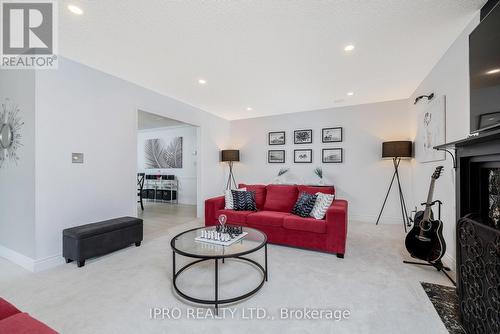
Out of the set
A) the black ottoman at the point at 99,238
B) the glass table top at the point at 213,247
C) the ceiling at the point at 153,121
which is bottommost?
the black ottoman at the point at 99,238

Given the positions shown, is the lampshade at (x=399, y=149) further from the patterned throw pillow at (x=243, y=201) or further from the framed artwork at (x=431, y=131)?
the patterned throw pillow at (x=243, y=201)

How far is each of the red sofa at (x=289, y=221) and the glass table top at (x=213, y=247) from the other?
2.69 ft

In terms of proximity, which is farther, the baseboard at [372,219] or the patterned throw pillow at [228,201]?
the baseboard at [372,219]

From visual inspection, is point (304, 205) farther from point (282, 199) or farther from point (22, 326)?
point (22, 326)

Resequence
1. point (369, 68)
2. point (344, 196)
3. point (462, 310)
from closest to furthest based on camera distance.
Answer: point (462, 310) < point (369, 68) < point (344, 196)

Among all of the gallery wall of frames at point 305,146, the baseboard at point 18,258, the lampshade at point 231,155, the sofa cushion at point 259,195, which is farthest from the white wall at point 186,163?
the baseboard at point 18,258

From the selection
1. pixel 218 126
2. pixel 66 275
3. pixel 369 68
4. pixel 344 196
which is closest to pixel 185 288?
pixel 66 275

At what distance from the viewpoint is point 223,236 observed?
218 centimetres

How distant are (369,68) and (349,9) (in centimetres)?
132

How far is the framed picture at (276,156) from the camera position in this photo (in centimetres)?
534

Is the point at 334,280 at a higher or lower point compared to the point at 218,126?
lower

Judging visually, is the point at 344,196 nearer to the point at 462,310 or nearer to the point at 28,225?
the point at 462,310

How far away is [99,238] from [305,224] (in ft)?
8.38

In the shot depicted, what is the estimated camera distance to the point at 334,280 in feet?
7.13
